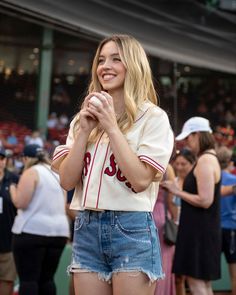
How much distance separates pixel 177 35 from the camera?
1226cm

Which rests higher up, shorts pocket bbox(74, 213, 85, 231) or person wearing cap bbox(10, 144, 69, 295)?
shorts pocket bbox(74, 213, 85, 231)

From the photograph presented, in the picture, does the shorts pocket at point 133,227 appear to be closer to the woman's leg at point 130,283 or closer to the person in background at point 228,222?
the woman's leg at point 130,283

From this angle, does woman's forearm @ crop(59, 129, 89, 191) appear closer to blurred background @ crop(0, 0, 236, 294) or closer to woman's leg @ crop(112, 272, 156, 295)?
woman's leg @ crop(112, 272, 156, 295)

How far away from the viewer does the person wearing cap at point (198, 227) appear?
587cm

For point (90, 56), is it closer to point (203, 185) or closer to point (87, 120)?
point (203, 185)

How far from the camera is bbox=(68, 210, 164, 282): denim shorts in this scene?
299 centimetres

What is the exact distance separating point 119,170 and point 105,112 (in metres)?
0.25

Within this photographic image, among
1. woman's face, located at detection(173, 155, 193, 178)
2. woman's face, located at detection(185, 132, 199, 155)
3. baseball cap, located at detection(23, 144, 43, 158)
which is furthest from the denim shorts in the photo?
woman's face, located at detection(173, 155, 193, 178)

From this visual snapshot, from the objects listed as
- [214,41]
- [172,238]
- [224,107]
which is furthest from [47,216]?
[224,107]

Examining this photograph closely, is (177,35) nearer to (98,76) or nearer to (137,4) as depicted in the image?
(137,4)

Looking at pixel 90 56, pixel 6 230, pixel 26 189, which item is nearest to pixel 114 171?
pixel 26 189

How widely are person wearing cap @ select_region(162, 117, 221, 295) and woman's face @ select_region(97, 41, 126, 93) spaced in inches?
107

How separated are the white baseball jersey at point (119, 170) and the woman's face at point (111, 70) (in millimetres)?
158

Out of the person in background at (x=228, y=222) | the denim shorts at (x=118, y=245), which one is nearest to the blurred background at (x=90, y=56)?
the person in background at (x=228, y=222)
